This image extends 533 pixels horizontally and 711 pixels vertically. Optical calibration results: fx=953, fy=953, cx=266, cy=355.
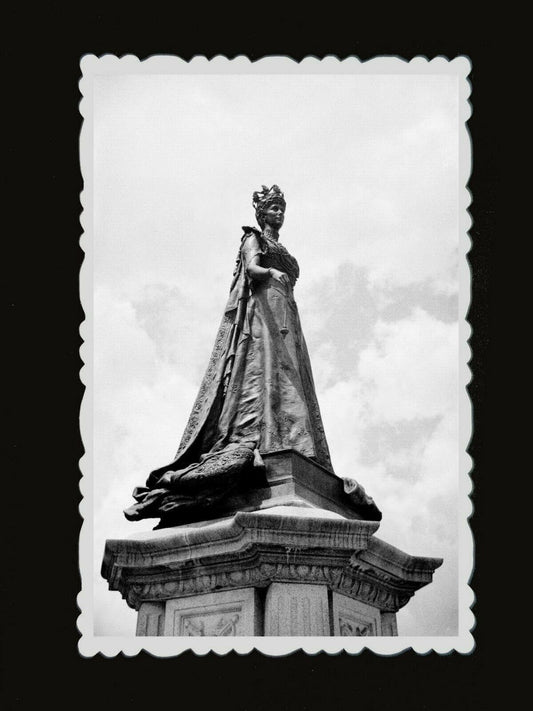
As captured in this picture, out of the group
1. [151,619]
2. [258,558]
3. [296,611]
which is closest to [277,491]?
[258,558]

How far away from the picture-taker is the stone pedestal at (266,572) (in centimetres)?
720

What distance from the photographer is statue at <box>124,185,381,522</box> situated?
787 centimetres

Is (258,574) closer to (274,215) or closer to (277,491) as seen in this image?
(277,491)

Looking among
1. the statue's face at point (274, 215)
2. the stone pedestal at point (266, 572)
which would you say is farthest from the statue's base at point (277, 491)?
the statue's face at point (274, 215)

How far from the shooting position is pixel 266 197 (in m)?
9.45

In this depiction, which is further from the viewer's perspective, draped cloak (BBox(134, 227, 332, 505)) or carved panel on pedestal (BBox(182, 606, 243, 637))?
draped cloak (BBox(134, 227, 332, 505))

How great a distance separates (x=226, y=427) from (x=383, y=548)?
1745 millimetres

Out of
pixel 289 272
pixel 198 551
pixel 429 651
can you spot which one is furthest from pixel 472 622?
pixel 289 272

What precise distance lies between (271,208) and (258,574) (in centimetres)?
378

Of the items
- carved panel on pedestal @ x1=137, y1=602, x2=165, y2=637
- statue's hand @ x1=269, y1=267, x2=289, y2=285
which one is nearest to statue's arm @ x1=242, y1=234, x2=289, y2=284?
statue's hand @ x1=269, y1=267, x2=289, y2=285

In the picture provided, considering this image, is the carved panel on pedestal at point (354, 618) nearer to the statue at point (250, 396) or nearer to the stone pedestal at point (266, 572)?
the stone pedestal at point (266, 572)

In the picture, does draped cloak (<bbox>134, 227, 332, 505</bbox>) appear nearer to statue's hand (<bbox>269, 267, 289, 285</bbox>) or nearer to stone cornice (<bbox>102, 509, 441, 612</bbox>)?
statue's hand (<bbox>269, 267, 289, 285</bbox>)

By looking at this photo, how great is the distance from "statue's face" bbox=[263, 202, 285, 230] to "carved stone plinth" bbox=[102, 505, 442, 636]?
10.3ft

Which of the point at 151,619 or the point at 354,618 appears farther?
the point at 151,619
